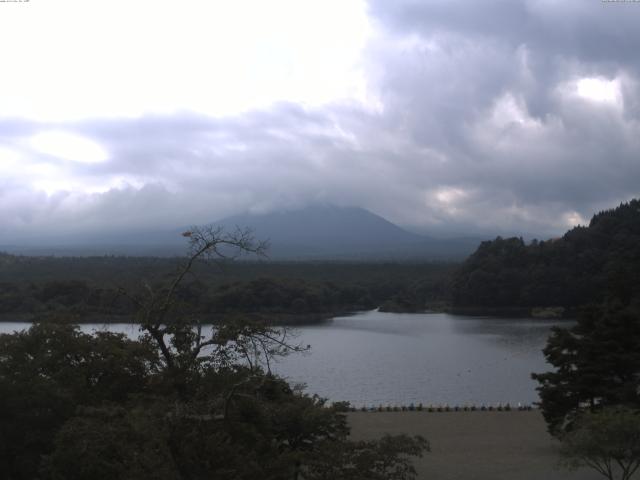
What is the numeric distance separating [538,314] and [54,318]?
44905mm

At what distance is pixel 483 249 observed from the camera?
58.5 m

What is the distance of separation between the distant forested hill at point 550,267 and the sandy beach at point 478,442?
3640 cm

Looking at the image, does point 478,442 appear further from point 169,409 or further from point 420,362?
point 420,362

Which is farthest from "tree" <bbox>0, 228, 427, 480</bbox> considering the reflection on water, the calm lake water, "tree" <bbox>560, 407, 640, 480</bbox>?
the reflection on water

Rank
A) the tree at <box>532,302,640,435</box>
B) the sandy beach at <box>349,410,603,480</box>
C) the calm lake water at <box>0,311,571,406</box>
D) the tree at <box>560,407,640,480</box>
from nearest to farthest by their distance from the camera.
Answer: the tree at <box>560,407,640,480</box> < the sandy beach at <box>349,410,603,480</box> < the tree at <box>532,302,640,435</box> < the calm lake water at <box>0,311,571,406</box>

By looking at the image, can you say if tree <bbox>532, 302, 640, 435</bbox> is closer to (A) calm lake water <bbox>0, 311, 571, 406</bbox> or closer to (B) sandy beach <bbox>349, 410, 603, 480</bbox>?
(B) sandy beach <bbox>349, 410, 603, 480</bbox>

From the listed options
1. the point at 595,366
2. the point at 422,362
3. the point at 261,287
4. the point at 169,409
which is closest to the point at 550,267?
the point at 261,287

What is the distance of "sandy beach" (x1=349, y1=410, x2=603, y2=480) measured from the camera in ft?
35.3

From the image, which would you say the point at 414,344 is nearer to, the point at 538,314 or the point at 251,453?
the point at 538,314

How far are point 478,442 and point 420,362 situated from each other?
1381cm

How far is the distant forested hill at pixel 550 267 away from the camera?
51094 millimetres

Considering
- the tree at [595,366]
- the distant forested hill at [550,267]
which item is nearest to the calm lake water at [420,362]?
the tree at [595,366]

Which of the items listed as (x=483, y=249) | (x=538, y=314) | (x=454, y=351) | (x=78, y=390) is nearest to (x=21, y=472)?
(x=78, y=390)

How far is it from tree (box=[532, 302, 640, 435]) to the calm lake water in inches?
184
